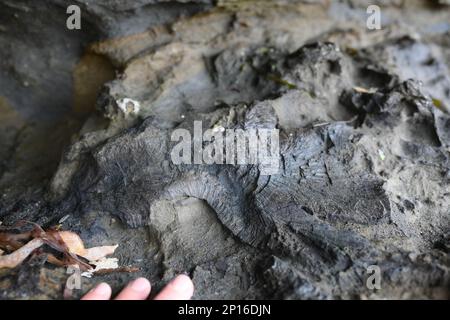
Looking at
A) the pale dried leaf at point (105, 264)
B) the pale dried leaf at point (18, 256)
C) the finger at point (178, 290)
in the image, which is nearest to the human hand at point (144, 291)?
the finger at point (178, 290)

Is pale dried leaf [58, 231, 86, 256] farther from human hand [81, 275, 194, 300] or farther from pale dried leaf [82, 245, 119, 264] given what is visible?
human hand [81, 275, 194, 300]

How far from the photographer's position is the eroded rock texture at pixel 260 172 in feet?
6.09

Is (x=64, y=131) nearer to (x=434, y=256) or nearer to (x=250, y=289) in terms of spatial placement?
(x=250, y=289)

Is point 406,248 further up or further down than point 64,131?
further down

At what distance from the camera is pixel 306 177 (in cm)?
215

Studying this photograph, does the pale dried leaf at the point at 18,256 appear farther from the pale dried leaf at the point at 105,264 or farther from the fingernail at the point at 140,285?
the fingernail at the point at 140,285

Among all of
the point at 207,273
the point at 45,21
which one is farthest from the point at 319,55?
the point at 45,21

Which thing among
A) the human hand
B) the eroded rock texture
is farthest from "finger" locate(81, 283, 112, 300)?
the eroded rock texture

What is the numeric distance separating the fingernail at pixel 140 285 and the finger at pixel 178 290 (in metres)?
0.09

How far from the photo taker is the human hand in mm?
1756

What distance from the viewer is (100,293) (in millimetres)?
1782
